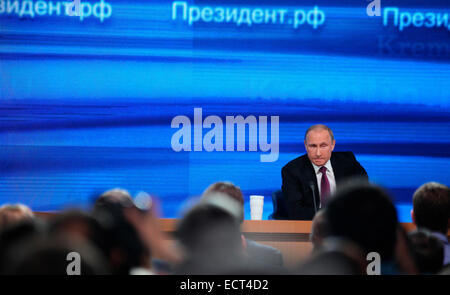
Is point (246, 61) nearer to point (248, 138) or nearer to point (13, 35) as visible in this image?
point (248, 138)

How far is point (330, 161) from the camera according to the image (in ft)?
12.5

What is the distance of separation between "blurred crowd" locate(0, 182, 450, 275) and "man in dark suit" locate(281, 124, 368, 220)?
2739 millimetres

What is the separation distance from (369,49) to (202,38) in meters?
1.48

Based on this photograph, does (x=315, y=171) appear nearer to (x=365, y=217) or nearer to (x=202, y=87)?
(x=202, y=87)

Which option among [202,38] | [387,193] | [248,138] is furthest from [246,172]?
[387,193]

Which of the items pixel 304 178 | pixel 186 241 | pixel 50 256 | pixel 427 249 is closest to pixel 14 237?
pixel 50 256

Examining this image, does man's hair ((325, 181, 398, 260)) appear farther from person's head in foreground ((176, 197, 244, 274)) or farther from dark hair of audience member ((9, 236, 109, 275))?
dark hair of audience member ((9, 236, 109, 275))

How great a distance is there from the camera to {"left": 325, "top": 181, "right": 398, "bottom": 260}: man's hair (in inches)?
31.9

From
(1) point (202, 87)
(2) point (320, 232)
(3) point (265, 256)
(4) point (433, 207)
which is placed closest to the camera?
(2) point (320, 232)

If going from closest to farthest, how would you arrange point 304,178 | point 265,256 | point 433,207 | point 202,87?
point 265,256
point 433,207
point 304,178
point 202,87

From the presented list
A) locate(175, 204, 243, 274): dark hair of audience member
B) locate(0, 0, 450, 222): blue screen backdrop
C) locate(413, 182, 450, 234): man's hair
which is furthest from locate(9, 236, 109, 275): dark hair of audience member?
locate(0, 0, 450, 222): blue screen backdrop

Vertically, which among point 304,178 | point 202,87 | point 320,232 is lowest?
point 304,178

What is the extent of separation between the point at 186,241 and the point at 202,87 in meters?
4.73

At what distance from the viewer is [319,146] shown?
382 centimetres
